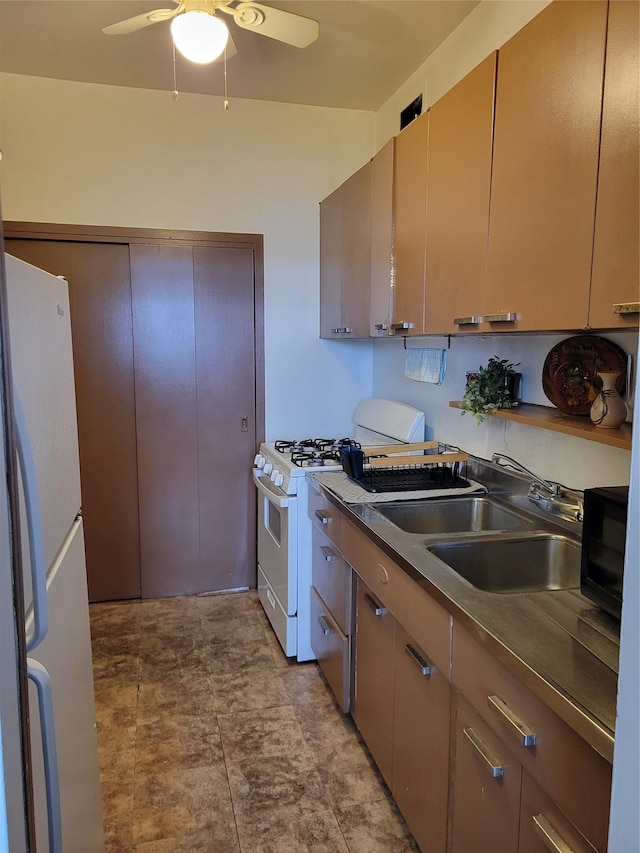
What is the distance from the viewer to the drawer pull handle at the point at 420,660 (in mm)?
1519

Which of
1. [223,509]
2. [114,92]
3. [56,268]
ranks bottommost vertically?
[223,509]

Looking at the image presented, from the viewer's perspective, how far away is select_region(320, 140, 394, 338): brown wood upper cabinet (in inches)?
97.0

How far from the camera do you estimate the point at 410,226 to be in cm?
224

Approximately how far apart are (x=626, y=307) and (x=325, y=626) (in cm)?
173

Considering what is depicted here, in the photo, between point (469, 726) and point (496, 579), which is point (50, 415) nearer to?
point (469, 726)

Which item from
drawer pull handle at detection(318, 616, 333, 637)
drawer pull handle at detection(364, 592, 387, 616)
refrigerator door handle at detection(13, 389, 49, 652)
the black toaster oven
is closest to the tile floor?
drawer pull handle at detection(318, 616, 333, 637)

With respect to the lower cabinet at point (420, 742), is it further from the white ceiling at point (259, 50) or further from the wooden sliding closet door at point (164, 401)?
the white ceiling at point (259, 50)

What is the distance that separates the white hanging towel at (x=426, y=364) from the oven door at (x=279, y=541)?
0.87m

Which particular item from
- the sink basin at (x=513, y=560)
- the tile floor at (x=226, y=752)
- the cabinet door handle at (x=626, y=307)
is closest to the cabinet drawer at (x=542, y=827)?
the sink basin at (x=513, y=560)

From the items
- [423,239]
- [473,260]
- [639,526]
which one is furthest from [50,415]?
[423,239]

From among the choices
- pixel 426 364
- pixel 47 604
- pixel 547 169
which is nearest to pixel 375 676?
pixel 47 604

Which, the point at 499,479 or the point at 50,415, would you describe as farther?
the point at 499,479

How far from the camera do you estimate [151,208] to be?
3199 millimetres

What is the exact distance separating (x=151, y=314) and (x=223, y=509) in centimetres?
120
